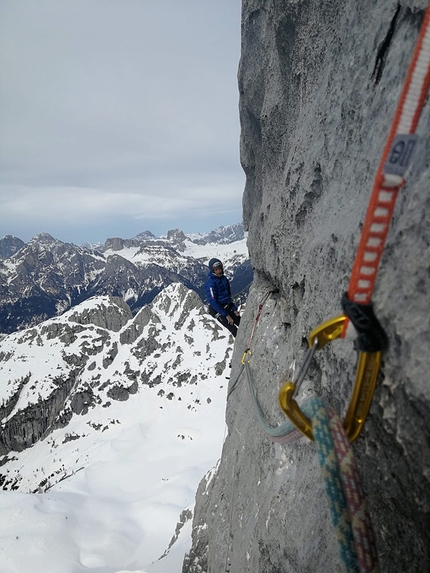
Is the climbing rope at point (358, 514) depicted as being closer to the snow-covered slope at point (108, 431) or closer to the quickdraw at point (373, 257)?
the quickdraw at point (373, 257)

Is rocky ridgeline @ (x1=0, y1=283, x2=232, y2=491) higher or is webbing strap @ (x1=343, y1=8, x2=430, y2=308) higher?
webbing strap @ (x1=343, y1=8, x2=430, y2=308)

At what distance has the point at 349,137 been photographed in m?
3.35

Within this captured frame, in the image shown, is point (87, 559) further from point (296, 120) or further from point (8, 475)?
point (8, 475)

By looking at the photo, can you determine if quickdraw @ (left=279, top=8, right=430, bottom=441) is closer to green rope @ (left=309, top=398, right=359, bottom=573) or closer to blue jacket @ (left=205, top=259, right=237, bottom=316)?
green rope @ (left=309, top=398, right=359, bottom=573)

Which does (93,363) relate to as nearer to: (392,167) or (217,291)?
(217,291)

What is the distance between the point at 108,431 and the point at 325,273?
85397 millimetres

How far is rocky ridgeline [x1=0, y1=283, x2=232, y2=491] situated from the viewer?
85.4m

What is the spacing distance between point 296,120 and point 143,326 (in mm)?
101020

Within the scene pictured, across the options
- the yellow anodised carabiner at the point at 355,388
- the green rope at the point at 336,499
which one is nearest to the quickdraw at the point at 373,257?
the yellow anodised carabiner at the point at 355,388

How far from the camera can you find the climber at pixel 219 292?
1120 centimetres

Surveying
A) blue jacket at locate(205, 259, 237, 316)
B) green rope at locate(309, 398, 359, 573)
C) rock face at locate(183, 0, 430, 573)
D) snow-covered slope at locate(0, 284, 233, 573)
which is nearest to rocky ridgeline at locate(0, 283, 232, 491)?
snow-covered slope at locate(0, 284, 233, 573)

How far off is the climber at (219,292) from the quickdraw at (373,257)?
904 centimetres

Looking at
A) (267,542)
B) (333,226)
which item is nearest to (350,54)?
(333,226)

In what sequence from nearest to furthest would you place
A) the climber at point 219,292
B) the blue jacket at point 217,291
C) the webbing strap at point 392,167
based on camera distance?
the webbing strap at point 392,167 → the climber at point 219,292 → the blue jacket at point 217,291
